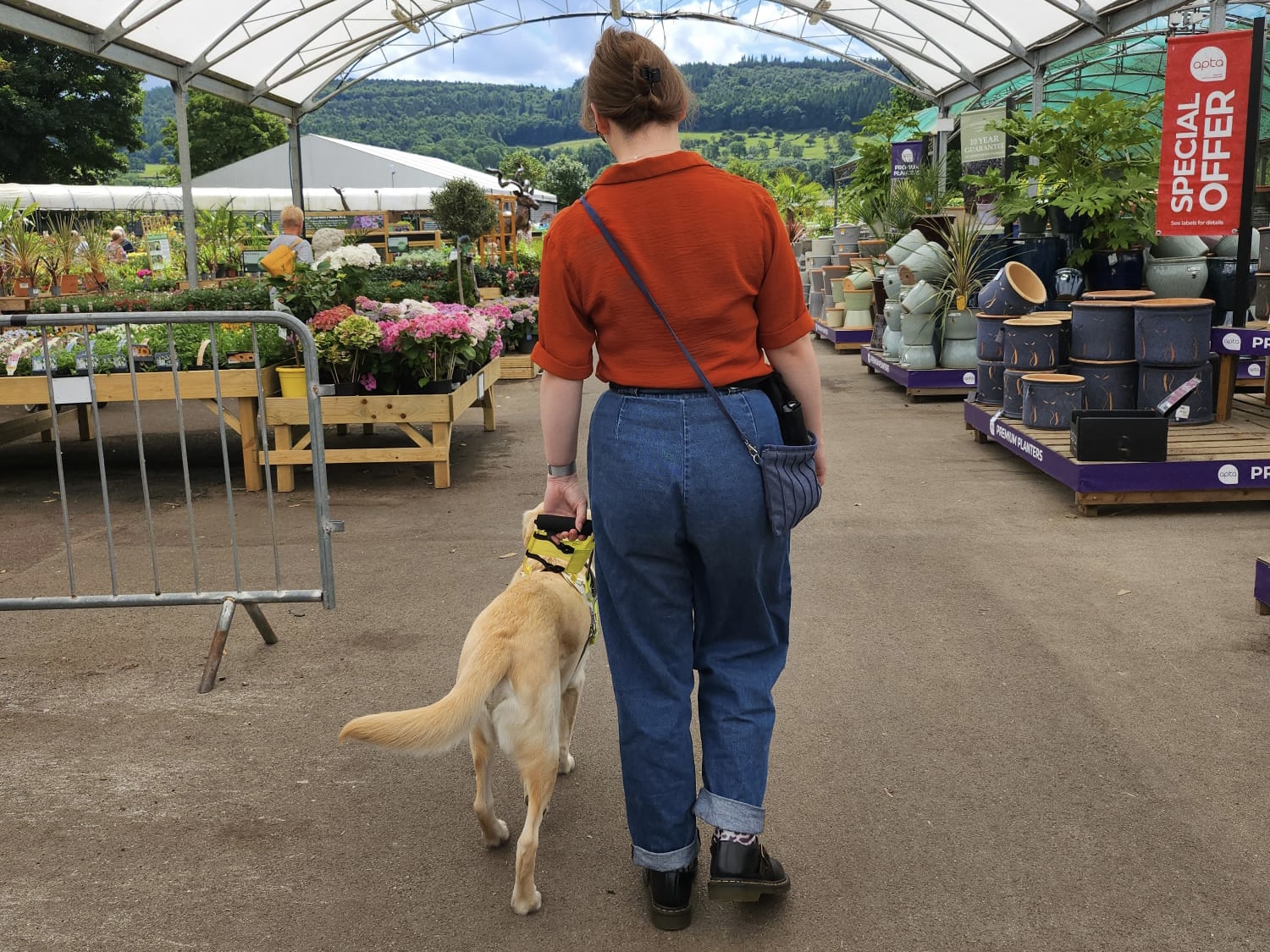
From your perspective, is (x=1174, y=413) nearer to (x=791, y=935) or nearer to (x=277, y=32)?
(x=791, y=935)

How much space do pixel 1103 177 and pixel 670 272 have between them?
8.17 metres

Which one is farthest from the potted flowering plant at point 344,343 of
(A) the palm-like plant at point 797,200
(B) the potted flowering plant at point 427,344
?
(A) the palm-like plant at point 797,200

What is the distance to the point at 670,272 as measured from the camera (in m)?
2.36

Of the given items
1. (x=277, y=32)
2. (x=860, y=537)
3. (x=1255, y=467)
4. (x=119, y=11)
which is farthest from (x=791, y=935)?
(x=277, y=32)

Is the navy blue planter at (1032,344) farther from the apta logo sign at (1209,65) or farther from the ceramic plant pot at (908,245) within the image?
the ceramic plant pot at (908,245)

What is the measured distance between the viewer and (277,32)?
58.5ft

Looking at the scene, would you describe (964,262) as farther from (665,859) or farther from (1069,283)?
(665,859)

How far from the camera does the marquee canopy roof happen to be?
13.5 meters

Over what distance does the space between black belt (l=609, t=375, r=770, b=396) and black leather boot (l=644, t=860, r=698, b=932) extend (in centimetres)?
113

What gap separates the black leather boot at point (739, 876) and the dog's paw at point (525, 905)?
419mm

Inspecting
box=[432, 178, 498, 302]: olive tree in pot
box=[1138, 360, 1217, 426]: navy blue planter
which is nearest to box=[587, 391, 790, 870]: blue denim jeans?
box=[1138, 360, 1217, 426]: navy blue planter

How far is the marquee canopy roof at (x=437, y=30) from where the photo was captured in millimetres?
13500

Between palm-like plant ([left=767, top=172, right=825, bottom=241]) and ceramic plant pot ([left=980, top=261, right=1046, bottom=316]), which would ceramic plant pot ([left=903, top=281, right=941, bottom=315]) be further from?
palm-like plant ([left=767, top=172, right=825, bottom=241])

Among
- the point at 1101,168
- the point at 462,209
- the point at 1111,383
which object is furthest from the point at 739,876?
the point at 462,209
